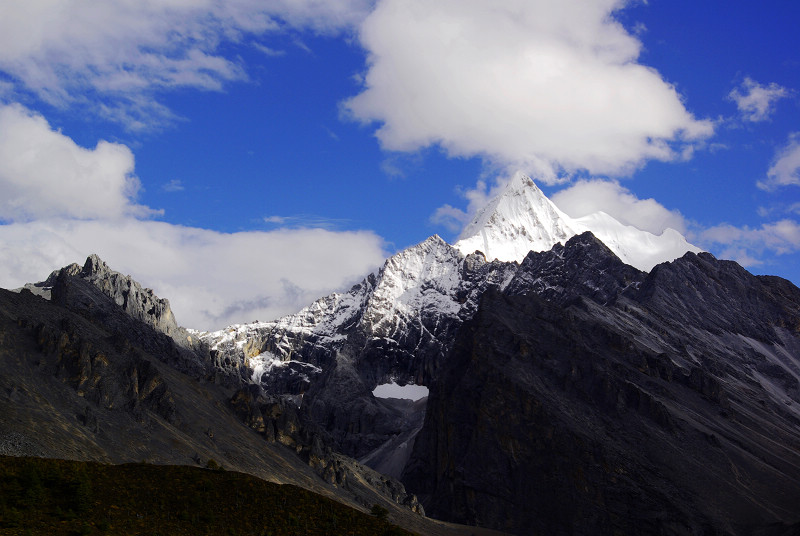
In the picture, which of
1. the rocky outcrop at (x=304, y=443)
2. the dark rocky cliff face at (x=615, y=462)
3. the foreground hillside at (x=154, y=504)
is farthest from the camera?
the dark rocky cliff face at (x=615, y=462)

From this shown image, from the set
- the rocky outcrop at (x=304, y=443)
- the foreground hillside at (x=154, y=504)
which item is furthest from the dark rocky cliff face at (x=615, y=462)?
the foreground hillside at (x=154, y=504)

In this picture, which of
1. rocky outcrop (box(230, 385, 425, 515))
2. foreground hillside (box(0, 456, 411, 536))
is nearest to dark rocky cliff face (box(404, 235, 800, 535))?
rocky outcrop (box(230, 385, 425, 515))

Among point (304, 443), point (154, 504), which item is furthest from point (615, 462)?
point (154, 504)

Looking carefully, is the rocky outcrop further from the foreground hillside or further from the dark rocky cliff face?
the foreground hillside

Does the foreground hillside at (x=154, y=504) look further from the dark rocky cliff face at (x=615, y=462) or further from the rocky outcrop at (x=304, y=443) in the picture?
the dark rocky cliff face at (x=615, y=462)

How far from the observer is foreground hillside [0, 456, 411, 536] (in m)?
51.4

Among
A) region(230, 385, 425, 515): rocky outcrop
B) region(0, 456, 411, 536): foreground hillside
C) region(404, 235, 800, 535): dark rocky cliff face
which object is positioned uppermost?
region(404, 235, 800, 535): dark rocky cliff face

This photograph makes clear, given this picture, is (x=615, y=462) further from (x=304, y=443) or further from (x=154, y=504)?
(x=154, y=504)

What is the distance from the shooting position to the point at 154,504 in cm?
5666

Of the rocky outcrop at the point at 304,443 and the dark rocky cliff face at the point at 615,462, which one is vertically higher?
the dark rocky cliff face at the point at 615,462

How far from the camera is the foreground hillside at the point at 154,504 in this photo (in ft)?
169

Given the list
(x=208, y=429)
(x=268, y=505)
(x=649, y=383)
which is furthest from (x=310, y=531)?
(x=649, y=383)

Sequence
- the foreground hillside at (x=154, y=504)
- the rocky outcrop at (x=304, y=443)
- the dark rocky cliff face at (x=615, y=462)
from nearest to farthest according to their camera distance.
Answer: the foreground hillside at (x=154, y=504), the rocky outcrop at (x=304, y=443), the dark rocky cliff face at (x=615, y=462)

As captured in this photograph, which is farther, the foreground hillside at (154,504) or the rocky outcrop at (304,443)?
the rocky outcrop at (304,443)
